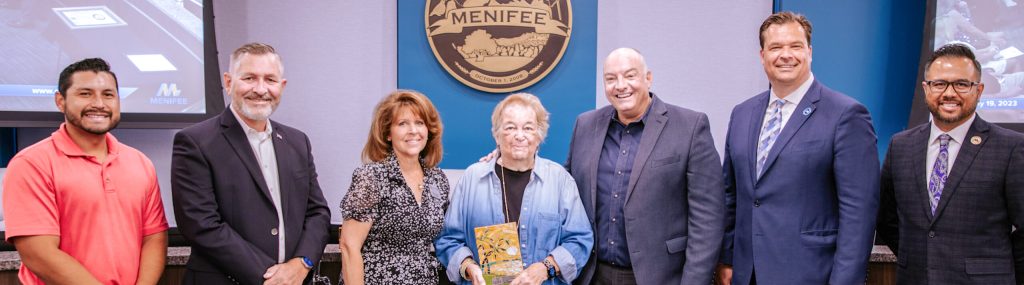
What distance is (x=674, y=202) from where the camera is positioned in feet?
8.04

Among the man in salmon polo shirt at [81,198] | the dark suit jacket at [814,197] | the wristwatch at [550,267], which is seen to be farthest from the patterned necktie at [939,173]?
the man in salmon polo shirt at [81,198]

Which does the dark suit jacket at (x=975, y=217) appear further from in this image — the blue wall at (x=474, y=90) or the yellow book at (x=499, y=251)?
the blue wall at (x=474, y=90)

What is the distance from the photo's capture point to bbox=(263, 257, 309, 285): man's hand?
2.34 metres

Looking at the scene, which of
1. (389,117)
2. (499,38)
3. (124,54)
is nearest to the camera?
(389,117)

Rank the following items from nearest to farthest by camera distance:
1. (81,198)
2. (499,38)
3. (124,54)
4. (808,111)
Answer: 1. (81,198)
2. (808,111)
3. (124,54)
4. (499,38)

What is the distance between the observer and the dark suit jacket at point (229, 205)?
2271 mm

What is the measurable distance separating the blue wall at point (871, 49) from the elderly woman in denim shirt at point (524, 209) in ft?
6.41

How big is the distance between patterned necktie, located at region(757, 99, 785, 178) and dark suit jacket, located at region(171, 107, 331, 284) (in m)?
1.69

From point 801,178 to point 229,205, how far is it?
200 cm

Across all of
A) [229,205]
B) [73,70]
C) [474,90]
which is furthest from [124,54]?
[474,90]

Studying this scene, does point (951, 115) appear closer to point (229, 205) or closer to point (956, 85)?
point (956, 85)

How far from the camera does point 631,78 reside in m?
2.46

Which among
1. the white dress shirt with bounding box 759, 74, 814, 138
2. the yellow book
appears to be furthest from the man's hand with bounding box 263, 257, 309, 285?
the white dress shirt with bounding box 759, 74, 814, 138

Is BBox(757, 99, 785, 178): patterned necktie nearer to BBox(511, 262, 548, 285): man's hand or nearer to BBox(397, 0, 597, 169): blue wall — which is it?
BBox(511, 262, 548, 285): man's hand
